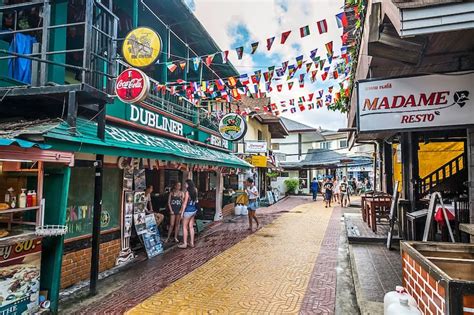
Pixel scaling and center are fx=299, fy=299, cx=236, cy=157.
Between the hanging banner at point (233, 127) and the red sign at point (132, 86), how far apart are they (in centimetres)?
577

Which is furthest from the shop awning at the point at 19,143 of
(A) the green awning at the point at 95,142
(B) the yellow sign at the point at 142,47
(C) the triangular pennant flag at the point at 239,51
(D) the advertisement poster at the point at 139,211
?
(C) the triangular pennant flag at the point at 239,51

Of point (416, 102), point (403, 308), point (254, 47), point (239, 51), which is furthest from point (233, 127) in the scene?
point (403, 308)

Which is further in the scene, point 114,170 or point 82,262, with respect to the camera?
point 114,170

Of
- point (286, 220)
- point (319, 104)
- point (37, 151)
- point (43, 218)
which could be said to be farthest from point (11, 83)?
point (286, 220)

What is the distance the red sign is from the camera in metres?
5.58

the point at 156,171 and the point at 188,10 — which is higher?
the point at 188,10

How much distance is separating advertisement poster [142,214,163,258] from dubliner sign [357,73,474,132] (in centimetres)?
544

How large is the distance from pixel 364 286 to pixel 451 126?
240 centimetres

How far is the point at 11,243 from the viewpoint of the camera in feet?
12.0

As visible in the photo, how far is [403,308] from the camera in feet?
7.06

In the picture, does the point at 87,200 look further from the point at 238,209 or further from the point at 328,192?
the point at 328,192

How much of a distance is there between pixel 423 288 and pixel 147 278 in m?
4.78

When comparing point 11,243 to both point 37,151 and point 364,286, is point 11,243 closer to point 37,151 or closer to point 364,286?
point 37,151

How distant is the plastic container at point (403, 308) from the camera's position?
213 centimetres
